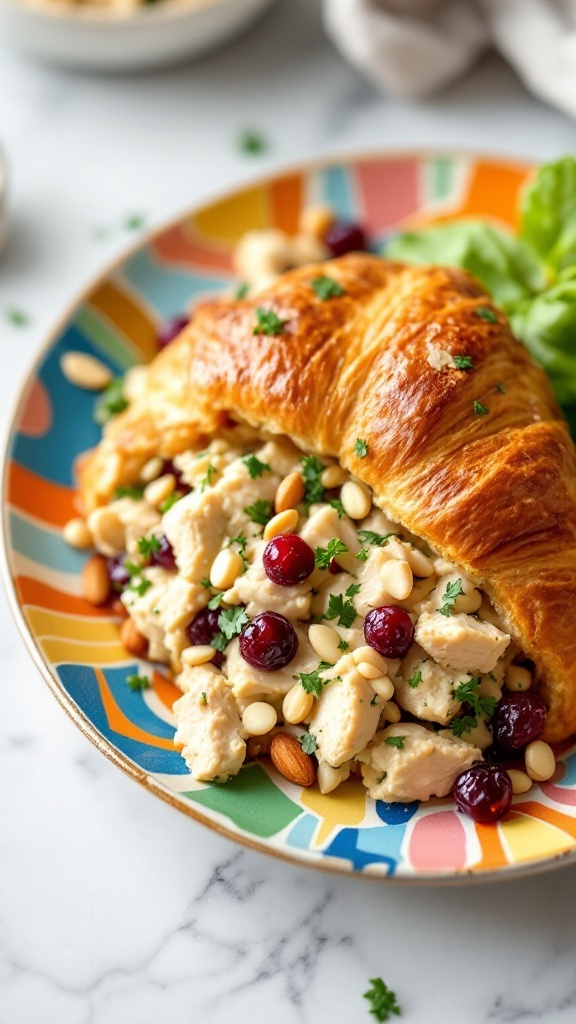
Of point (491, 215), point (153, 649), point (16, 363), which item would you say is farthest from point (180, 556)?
point (491, 215)

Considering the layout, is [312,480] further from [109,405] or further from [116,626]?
[109,405]

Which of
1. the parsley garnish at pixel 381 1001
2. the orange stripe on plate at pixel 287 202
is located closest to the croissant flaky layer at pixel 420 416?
the parsley garnish at pixel 381 1001

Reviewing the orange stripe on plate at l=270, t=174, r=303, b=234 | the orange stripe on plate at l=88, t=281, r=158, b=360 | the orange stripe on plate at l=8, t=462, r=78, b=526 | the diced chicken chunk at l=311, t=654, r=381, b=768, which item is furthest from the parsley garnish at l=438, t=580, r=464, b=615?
the orange stripe on plate at l=270, t=174, r=303, b=234

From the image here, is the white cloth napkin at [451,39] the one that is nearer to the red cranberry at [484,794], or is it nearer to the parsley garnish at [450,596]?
the parsley garnish at [450,596]

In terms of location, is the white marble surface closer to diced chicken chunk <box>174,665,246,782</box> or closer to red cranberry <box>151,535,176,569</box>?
diced chicken chunk <box>174,665,246,782</box>

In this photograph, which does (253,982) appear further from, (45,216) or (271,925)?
(45,216)

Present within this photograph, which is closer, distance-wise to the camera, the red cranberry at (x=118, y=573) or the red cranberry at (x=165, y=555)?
the red cranberry at (x=165, y=555)
